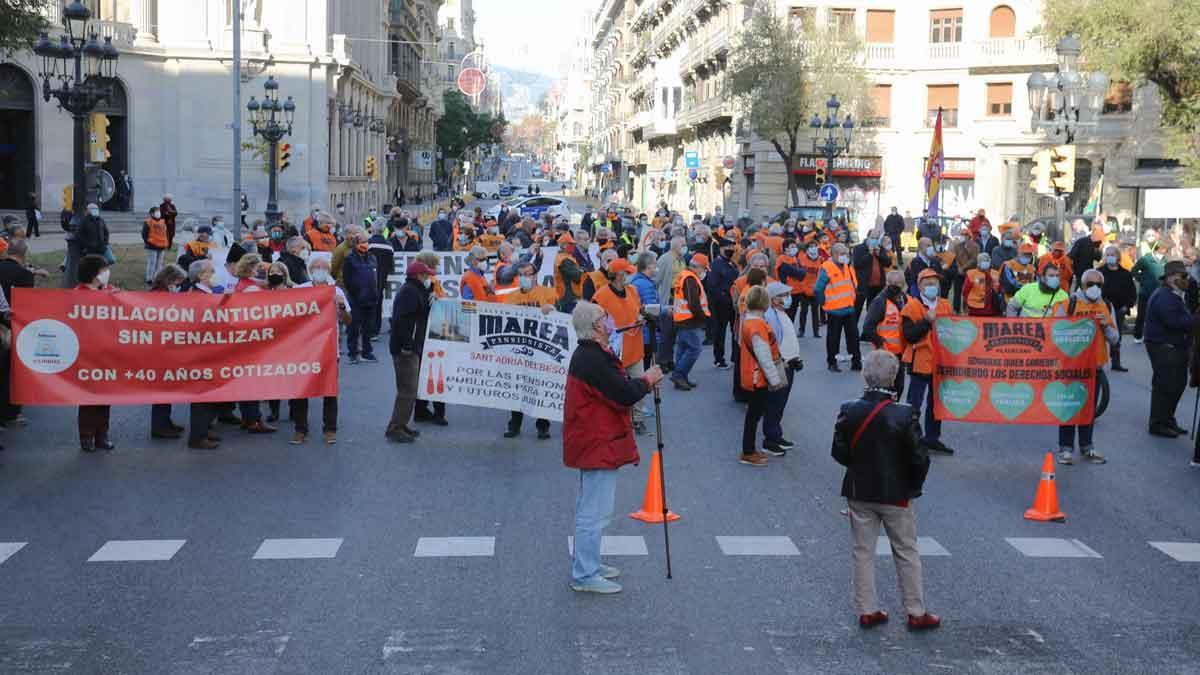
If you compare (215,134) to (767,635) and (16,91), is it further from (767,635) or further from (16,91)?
(767,635)

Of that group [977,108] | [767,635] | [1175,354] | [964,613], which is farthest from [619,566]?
[977,108]

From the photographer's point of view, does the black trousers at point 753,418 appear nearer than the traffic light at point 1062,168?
Yes

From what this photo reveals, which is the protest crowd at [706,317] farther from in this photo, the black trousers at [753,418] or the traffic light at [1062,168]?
the traffic light at [1062,168]

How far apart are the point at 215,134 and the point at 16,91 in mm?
6997

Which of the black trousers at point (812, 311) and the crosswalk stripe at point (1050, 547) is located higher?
the black trousers at point (812, 311)

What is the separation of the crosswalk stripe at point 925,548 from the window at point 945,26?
51964mm

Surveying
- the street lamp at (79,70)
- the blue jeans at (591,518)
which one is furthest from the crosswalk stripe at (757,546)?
the street lamp at (79,70)

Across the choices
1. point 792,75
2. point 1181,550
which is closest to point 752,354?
point 1181,550

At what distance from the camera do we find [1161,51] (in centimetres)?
3247

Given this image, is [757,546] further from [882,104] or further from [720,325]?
[882,104]

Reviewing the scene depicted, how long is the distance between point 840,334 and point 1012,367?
6169 millimetres

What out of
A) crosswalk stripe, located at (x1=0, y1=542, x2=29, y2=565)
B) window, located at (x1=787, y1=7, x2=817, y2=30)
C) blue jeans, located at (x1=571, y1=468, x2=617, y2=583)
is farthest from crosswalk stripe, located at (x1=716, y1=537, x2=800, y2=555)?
window, located at (x1=787, y1=7, x2=817, y2=30)

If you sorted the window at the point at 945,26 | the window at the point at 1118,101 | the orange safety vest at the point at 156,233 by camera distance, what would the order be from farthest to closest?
the window at the point at 945,26 < the window at the point at 1118,101 < the orange safety vest at the point at 156,233

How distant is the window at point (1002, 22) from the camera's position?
5722cm
